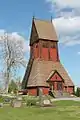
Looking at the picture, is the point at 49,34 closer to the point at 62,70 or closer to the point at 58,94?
the point at 62,70

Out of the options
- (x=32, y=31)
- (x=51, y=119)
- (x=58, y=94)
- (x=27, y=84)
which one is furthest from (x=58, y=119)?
(x=32, y=31)

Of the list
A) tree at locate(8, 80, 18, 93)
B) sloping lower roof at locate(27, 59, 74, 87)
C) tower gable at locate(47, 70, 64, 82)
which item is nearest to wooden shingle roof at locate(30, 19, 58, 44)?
sloping lower roof at locate(27, 59, 74, 87)

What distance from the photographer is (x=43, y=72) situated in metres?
64.3

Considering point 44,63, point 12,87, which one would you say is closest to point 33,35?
point 44,63

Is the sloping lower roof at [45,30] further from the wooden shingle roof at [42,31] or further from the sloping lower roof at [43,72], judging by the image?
the sloping lower roof at [43,72]

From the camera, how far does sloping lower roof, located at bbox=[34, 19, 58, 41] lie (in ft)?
227

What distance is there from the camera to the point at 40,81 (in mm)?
61969

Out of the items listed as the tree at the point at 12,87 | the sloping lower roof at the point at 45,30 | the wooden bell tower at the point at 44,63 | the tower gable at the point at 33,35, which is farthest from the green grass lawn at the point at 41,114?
the tree at the point at 12,87

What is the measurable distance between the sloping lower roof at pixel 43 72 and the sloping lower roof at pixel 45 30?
660 centimetres

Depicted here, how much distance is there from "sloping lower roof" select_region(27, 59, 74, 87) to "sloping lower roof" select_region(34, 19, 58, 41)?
6.60 meters

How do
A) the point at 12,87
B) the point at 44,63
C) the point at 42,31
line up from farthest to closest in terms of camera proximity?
the point at 12,87 → the point at 42,31 → the point at 44,63

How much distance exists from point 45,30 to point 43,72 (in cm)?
1245

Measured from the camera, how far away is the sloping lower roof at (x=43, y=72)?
62.4m

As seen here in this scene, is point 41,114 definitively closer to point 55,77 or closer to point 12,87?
point 55,77
